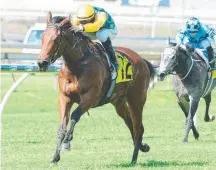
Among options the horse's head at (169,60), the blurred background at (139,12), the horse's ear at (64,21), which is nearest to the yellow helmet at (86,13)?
the horse's ear at (64,21)

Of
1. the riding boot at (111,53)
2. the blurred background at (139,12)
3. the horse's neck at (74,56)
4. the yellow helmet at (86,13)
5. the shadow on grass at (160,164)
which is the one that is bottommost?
the blurred background at (139,12)

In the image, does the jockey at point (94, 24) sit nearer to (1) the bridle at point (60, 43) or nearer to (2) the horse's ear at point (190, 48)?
(1) the bridle at point (60, 43)

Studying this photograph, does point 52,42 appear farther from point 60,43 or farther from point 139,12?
point 139,12

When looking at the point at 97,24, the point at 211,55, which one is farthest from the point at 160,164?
the point at 211,55

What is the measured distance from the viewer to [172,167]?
32.7 feet

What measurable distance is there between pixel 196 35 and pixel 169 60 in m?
0.94

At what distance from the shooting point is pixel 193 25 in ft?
49.9

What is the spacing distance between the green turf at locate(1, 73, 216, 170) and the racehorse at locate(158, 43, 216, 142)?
61cm

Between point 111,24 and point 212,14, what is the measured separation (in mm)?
22126

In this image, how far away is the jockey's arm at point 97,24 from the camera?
10719 millimetres

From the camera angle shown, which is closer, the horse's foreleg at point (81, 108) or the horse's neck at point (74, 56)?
the horse's foreleg at point (81, 108)

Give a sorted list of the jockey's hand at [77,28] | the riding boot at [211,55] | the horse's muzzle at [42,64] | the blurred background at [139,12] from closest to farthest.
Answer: the horse's muzzle at [42,64] < the jockey's hand at [77,28] < the riding boot at [211,55] < the blurred background at [139,12]

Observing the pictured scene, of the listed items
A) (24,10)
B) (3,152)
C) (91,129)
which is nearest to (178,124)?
(91,129)

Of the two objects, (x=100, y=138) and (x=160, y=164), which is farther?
(x=100, y=138)
